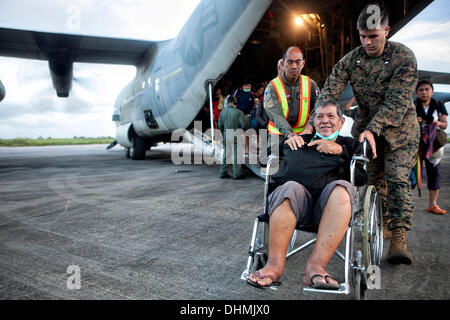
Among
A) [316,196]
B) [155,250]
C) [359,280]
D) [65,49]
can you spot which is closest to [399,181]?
[316,196]

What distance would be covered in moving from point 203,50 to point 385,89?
5.02 metres

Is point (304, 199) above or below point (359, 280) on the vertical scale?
above

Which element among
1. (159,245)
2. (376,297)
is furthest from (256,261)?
(159,245)

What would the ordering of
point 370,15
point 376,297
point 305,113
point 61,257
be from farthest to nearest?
1. point 305,113
2. point 61,257
3. point 370,15
4. point 376,297

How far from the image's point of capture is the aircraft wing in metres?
9.85

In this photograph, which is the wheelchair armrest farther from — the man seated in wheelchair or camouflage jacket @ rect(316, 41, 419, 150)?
camouflage jacket @ rect(316, 41, 419, 150)

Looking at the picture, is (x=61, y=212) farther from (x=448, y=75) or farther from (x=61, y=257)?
(x=448, y=75)

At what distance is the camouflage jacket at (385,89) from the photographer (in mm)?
2422

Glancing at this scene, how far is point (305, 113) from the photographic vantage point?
11.0ft

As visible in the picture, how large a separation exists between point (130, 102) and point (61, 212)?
8317mm

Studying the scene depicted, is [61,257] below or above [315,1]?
below

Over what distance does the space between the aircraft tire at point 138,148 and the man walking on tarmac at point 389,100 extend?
419 inches

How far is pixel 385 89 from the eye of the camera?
8.57ft

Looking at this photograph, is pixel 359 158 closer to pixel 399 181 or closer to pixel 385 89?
pixel 399 181
